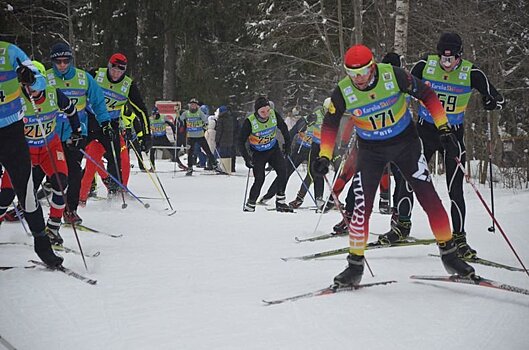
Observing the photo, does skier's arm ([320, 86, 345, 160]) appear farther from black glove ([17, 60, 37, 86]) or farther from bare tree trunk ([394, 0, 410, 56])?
bare tree trunk ([394, 0, 410, 56])

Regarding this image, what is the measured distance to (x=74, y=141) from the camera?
648 centimetres

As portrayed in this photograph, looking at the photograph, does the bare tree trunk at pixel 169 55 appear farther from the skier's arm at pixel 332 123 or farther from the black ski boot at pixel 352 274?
the black ski boot at pixel 352 274

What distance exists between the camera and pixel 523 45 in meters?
14.9

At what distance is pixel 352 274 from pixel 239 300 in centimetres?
85

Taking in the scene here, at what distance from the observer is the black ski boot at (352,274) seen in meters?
4.48

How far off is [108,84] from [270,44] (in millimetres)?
11798

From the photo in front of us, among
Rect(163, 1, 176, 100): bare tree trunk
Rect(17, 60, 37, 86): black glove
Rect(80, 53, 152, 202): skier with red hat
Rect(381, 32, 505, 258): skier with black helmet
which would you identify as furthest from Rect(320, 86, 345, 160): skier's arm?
Rect(163, 1, 176, 100): bare tree trunk

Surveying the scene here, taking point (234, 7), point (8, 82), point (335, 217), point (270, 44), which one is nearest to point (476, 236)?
point (335, 217)

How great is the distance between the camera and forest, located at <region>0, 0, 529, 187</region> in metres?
17.0

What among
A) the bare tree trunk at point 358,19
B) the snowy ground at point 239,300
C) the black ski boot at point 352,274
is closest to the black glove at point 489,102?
the snowy ground at point 239,300

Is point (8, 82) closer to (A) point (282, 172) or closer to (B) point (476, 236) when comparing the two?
(B) point (476, 236)

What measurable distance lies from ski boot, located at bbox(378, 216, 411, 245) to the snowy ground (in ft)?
0.64

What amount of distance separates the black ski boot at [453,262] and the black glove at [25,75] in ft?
10.9

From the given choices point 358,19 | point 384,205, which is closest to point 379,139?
point 384,205
